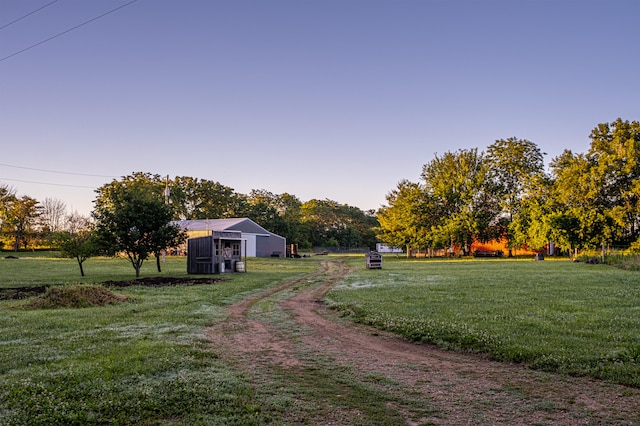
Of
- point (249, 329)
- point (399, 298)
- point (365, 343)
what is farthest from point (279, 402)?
point (399, 298)

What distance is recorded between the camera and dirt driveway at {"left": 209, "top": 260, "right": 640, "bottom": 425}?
5.22 metres

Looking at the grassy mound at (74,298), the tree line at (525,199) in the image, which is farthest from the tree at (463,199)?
the grassy mound at (74,298)

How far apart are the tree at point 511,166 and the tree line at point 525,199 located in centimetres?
12

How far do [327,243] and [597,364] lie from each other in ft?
301

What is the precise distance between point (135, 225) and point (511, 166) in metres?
48.5

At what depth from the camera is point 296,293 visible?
18.6 meters

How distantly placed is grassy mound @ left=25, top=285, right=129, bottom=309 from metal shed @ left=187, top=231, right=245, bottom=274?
583 inches

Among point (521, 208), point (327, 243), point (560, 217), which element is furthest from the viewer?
point (327, 243)

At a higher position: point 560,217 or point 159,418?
point 560,217

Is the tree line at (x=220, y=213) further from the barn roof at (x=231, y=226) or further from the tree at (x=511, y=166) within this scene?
the tree at (x=511, y=166)

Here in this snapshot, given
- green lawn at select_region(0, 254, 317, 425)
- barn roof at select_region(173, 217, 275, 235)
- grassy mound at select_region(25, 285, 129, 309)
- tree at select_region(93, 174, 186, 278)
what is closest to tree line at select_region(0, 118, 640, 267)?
tree at select_region(93, 174, 186, 278)

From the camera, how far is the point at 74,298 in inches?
570

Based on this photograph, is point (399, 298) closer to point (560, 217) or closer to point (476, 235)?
point (560, 217)

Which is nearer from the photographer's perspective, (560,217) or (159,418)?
(159,418)
